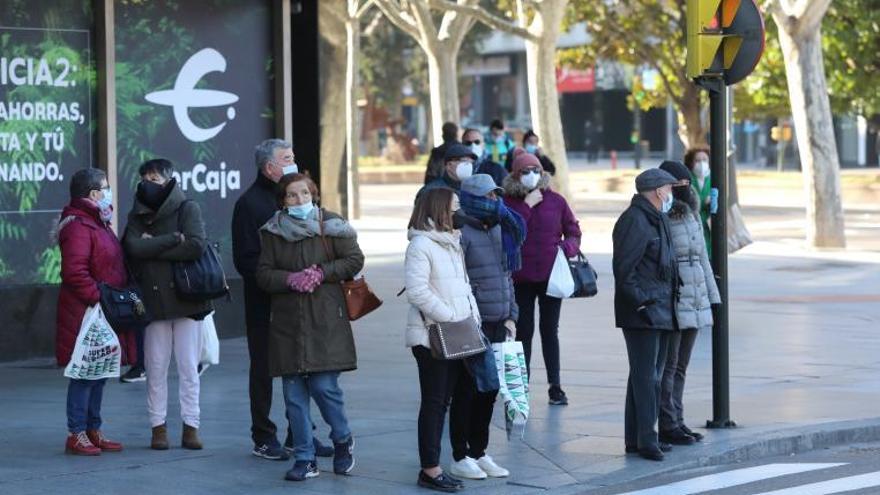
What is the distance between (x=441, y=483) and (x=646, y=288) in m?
1.80

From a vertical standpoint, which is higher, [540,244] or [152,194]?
[152,194]

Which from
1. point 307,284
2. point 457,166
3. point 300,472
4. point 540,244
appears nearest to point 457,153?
point 457,166

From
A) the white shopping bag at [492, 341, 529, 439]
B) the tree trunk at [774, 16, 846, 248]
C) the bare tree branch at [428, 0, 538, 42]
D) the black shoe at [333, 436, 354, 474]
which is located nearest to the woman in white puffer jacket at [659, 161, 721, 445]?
the white shopping bag at [492, 341, 529, 439]

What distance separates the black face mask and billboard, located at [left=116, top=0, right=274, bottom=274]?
16.5 ft

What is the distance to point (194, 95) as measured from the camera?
15.6 metres

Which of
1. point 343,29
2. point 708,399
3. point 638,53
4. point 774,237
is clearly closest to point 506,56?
point 638,53

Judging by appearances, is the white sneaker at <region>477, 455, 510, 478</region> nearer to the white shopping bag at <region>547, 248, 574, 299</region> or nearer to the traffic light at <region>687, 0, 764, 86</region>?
the white shopping bag at <region>547, 248, 574, 299</region>

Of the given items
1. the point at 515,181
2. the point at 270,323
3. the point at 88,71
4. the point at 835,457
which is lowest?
the point at 835,457

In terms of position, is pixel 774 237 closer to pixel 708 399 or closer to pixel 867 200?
pixel 867 200

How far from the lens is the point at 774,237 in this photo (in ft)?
95.3

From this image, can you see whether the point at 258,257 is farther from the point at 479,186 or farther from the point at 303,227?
the point at 479,186

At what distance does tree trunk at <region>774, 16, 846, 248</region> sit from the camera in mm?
25969

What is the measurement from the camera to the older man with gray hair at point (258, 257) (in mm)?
9859

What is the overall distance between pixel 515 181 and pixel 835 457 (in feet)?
9.86
